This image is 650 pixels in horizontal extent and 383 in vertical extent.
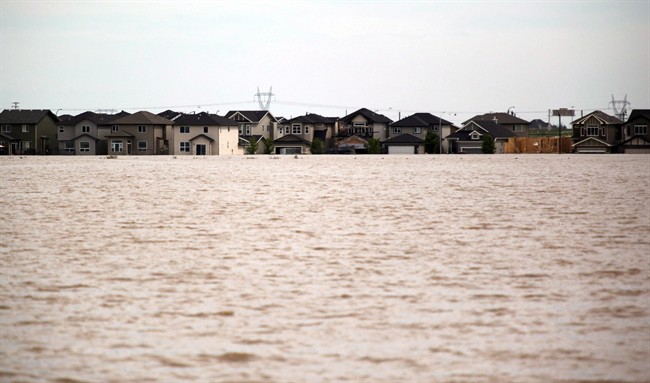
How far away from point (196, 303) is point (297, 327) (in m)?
1.33

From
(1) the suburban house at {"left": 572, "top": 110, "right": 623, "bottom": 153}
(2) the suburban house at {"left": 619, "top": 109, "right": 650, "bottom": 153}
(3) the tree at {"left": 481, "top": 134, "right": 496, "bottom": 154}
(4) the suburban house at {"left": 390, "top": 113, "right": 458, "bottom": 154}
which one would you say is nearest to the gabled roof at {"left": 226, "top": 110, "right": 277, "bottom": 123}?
(4) the suburban house at {"left": 390, "top": 113, "right": 458, "bottom": 154}

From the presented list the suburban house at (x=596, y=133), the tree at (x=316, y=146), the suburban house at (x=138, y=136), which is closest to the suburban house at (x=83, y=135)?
the suburban house at (x=138, y=136)

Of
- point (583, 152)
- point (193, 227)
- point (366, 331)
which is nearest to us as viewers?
point (366, 331)

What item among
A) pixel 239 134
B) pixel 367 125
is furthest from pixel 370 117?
pixel 239 134

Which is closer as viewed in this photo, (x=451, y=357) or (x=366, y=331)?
(x=451, y=357)

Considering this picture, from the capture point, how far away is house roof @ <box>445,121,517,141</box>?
3864 inches

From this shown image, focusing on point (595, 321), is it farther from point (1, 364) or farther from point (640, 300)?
point (1, 364)

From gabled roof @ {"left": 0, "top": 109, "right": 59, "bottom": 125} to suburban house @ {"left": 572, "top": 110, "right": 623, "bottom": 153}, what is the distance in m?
59.1

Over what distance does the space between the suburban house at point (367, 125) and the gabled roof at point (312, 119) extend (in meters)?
2.75

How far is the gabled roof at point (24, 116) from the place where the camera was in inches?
3679

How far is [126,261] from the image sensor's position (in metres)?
10.1

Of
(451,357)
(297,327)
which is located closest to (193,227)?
(297,327)

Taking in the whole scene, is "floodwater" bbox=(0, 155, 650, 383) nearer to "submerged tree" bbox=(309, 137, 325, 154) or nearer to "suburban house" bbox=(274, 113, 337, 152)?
"submerged tree" bbox=(309, 137, 325, 154)

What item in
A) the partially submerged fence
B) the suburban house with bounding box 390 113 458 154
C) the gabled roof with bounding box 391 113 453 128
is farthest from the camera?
the gabled roof with bounding box 391 113 453 128
